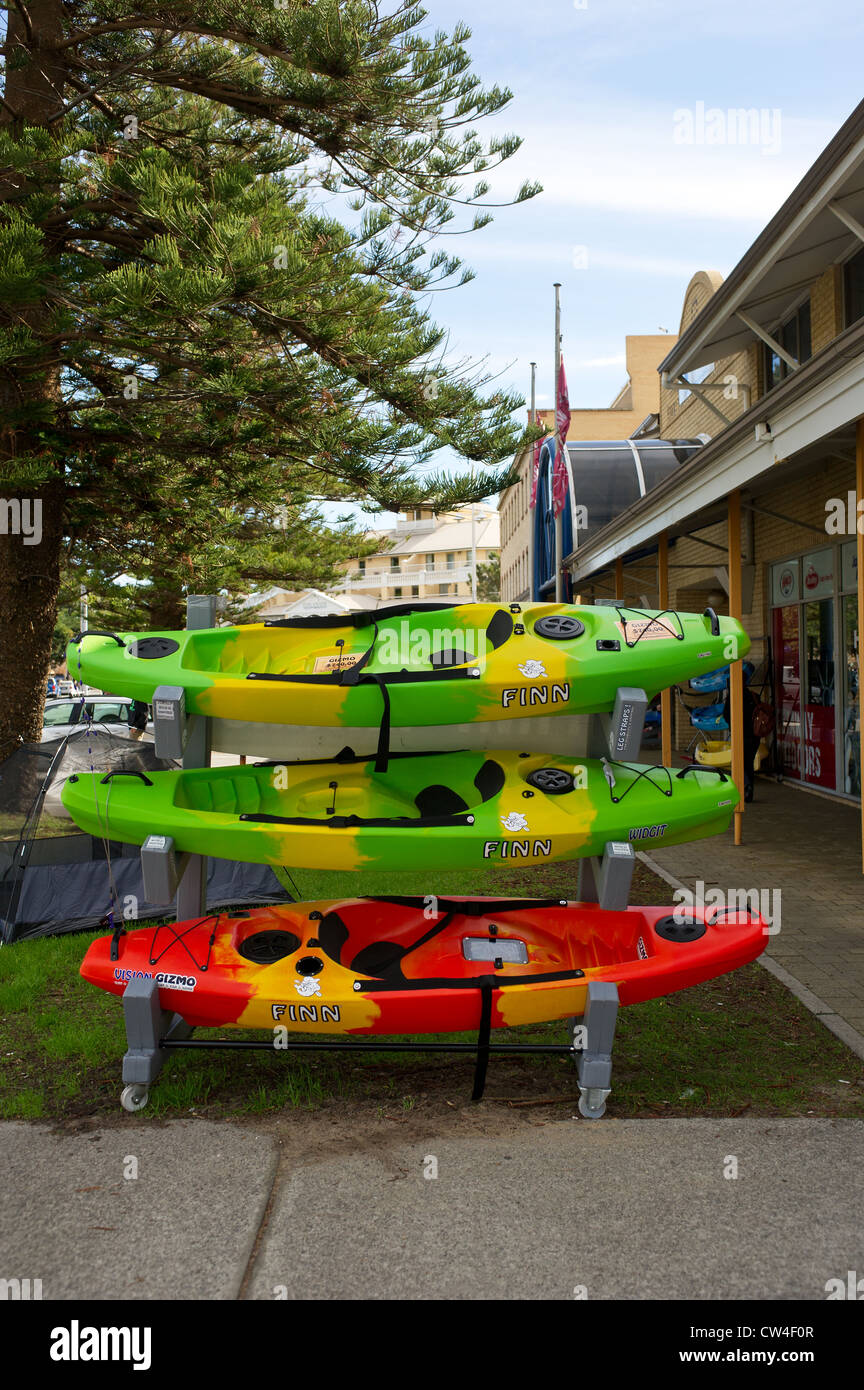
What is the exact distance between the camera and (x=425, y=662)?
4.36 meters

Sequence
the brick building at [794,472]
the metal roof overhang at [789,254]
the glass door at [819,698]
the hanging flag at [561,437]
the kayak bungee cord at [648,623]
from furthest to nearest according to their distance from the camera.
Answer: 1. the hanging flag at [561,437]
2. the glass door at [819,698]
3. the metal roof overhang at [789,254]
4. the brick building at [794,472]
5. the kayak bungee cord at [648,623]

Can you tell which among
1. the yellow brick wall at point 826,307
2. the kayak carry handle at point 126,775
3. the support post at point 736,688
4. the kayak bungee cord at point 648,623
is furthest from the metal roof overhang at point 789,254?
the kayak carry handle at point 126,775

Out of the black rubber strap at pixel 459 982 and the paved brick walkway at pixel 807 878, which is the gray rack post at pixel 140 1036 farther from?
the paved brick walkway at pixel 807 878

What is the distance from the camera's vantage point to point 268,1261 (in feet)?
9.35

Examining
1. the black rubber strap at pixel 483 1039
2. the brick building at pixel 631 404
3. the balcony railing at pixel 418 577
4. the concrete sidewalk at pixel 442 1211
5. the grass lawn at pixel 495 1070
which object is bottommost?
the grass lawn at pixel 495 1070

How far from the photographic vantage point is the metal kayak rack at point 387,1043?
12.2 feet

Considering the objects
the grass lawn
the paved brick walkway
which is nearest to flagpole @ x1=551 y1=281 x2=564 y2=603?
the paved brick walkway

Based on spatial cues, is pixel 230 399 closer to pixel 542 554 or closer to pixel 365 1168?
pixel 365 1168

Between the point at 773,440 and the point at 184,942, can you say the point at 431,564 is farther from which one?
the point at 184,942

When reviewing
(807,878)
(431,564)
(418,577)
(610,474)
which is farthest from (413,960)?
(431,564)

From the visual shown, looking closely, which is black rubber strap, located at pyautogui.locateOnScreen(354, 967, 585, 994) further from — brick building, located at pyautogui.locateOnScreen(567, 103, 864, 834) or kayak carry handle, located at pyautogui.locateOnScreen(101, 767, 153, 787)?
brick building, located at pyautogui.locateOnScreen(567, 103, 864, 834)

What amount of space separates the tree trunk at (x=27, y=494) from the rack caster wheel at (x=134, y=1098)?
4972mm

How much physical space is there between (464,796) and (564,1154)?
5.14 feet
